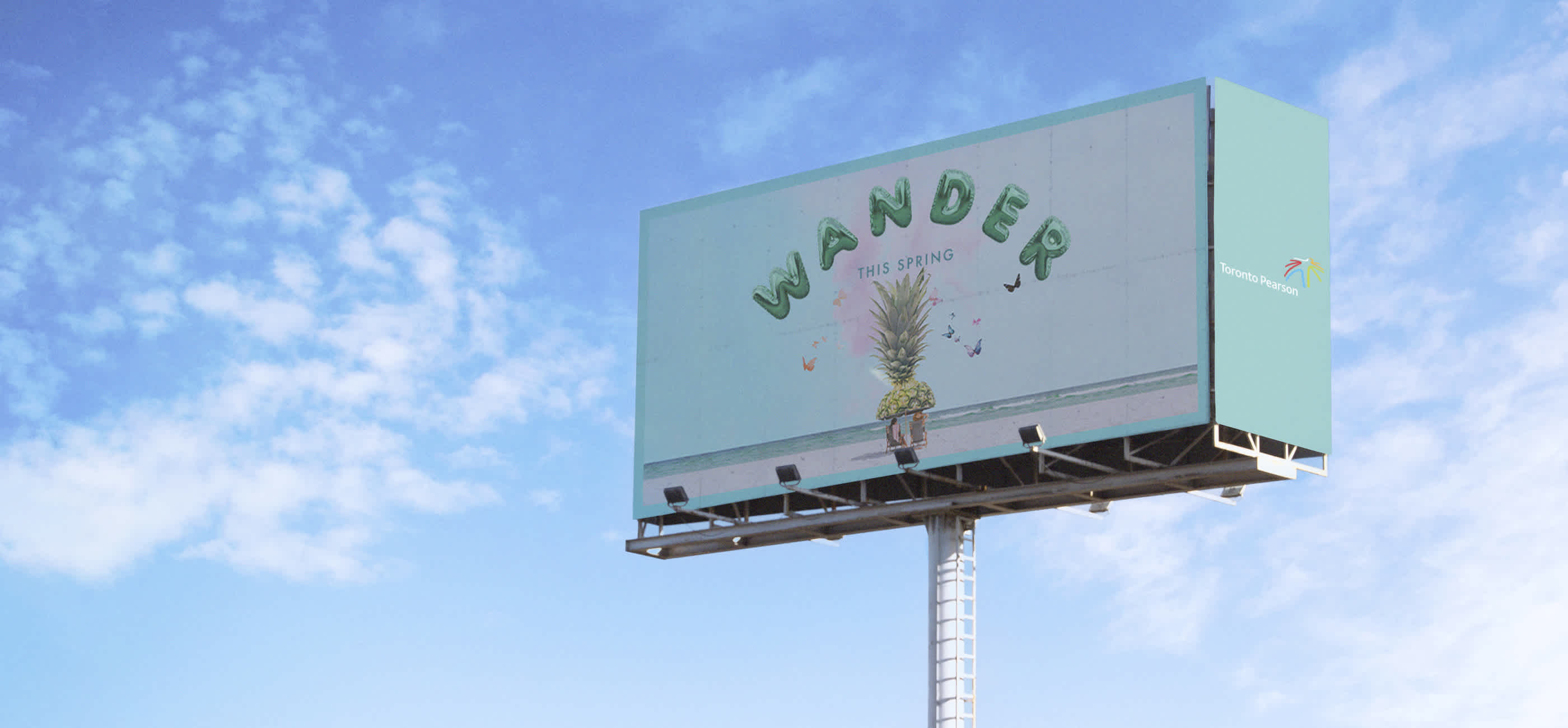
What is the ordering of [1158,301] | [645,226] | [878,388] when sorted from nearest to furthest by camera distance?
[1158,301] < [878,388] < [645,226]

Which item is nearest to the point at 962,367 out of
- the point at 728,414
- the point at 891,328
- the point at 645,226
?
the point at 891,328

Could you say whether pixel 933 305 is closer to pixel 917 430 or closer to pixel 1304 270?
pixel 917 430

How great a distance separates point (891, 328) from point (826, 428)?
1.88 m

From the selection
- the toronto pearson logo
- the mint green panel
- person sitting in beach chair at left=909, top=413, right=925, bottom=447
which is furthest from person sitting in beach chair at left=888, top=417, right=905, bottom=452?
the toronto pearson logo

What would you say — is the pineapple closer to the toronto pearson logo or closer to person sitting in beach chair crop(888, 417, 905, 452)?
person sitting in beach chair crop(888, 417, 905, 452)

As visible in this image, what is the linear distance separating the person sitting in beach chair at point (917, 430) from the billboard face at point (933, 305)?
0.11 ft

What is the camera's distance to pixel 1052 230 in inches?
1444

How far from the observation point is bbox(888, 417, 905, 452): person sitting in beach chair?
37531 millimetres

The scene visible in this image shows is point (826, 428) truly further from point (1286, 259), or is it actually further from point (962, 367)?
point (1286, 259)

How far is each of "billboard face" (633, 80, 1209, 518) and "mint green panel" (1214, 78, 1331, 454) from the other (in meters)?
0.31

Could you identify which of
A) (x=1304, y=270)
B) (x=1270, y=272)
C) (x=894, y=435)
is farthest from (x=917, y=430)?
(x=1304, y=270)

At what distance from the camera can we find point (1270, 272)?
35188mm

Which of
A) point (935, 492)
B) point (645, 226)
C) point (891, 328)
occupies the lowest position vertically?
point (935, 492)

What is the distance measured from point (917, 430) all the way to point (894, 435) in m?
0.43
